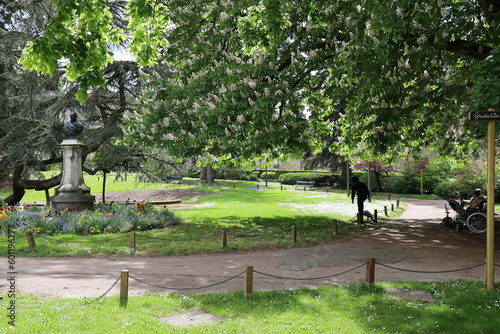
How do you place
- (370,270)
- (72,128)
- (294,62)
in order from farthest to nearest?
(72,128)
(294,62)
(370,270)

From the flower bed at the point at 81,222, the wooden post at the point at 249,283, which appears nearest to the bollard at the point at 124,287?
the wooden post at the point at 249,283

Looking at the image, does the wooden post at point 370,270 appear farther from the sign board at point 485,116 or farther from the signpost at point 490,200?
the sign board at point 485,116

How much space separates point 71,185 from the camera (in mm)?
18094

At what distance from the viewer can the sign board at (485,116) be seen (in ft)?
24.9

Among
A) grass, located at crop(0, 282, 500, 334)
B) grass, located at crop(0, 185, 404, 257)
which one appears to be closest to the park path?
grass, located at crop(0, 282, 500, 334)

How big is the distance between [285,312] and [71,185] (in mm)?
14397

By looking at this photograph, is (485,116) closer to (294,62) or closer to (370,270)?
(370,270)

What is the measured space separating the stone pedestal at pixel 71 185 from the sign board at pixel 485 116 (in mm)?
15487

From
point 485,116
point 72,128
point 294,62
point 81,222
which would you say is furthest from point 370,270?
point 72,128

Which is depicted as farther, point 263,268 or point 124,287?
point 263,268

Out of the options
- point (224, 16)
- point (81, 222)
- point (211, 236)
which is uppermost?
point (224, 16)

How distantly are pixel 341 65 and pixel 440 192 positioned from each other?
95.1 ft

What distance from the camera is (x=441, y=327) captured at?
19.3 feet

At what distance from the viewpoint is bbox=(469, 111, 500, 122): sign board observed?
24.9 feet
